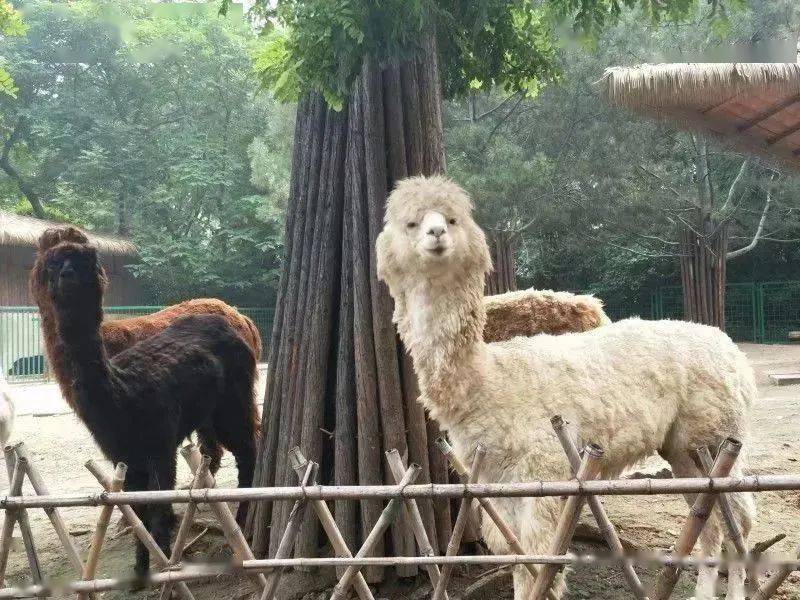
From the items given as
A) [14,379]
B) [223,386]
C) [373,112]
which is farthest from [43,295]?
[14,379]

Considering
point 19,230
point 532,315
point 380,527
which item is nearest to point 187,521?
point 380,527

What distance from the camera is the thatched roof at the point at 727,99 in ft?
19.8

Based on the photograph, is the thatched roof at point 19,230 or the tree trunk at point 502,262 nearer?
the tree trunk at point 502,262

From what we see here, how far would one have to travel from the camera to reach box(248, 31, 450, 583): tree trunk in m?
4.04

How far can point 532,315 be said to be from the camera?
5.10 m

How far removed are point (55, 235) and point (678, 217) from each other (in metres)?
14.1

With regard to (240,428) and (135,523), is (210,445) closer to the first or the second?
(240,428)

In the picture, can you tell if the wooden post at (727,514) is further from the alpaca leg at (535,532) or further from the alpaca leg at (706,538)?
the alpaca leg at (706,538)

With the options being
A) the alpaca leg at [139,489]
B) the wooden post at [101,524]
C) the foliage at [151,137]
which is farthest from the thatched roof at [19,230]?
the wooden post at [101,524]

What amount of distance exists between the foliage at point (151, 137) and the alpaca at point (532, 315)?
18915mm

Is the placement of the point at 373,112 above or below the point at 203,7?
below

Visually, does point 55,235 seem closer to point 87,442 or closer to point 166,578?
point 166,578

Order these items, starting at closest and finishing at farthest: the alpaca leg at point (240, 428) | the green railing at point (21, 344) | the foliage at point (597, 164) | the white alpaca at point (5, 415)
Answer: the alpaca leg at point (240, 428), the white alpaca at point (5, 415), the foliage at point (597, 164), the green railing at point (21, 344)

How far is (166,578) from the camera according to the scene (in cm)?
255
